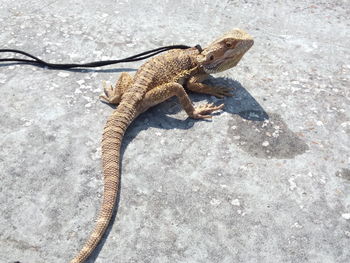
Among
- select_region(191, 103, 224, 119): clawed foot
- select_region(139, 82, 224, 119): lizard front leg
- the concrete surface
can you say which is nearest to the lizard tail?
the concrete surface

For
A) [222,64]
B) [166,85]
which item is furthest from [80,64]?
[222,64]

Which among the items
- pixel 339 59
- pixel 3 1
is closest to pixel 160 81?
pixel 339 59

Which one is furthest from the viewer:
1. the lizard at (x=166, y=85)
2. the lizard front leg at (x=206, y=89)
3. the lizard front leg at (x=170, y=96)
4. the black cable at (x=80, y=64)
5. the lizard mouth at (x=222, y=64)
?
the black cable at (x=80, y=64)

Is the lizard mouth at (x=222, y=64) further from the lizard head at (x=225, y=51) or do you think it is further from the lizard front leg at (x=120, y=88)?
the lizard front leg at (x=120, y=88)

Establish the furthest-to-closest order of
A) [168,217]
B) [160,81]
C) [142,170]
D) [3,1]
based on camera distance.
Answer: [3,1], [160,81], [142,170], [168,217]

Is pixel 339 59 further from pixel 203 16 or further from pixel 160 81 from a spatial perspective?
pixel 160 81

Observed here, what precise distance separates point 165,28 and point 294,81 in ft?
6.47

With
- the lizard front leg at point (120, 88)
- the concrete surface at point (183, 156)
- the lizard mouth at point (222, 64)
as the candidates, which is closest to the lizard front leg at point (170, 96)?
the concrete surface at point (183, 156)

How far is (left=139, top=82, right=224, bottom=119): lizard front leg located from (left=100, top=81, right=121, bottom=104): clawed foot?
1.02 feet

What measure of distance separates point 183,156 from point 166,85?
0.79 m

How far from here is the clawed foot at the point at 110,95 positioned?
396cm

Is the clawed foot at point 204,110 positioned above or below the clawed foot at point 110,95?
above

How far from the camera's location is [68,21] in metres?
5.34

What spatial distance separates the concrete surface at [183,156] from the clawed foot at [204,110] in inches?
4.0
